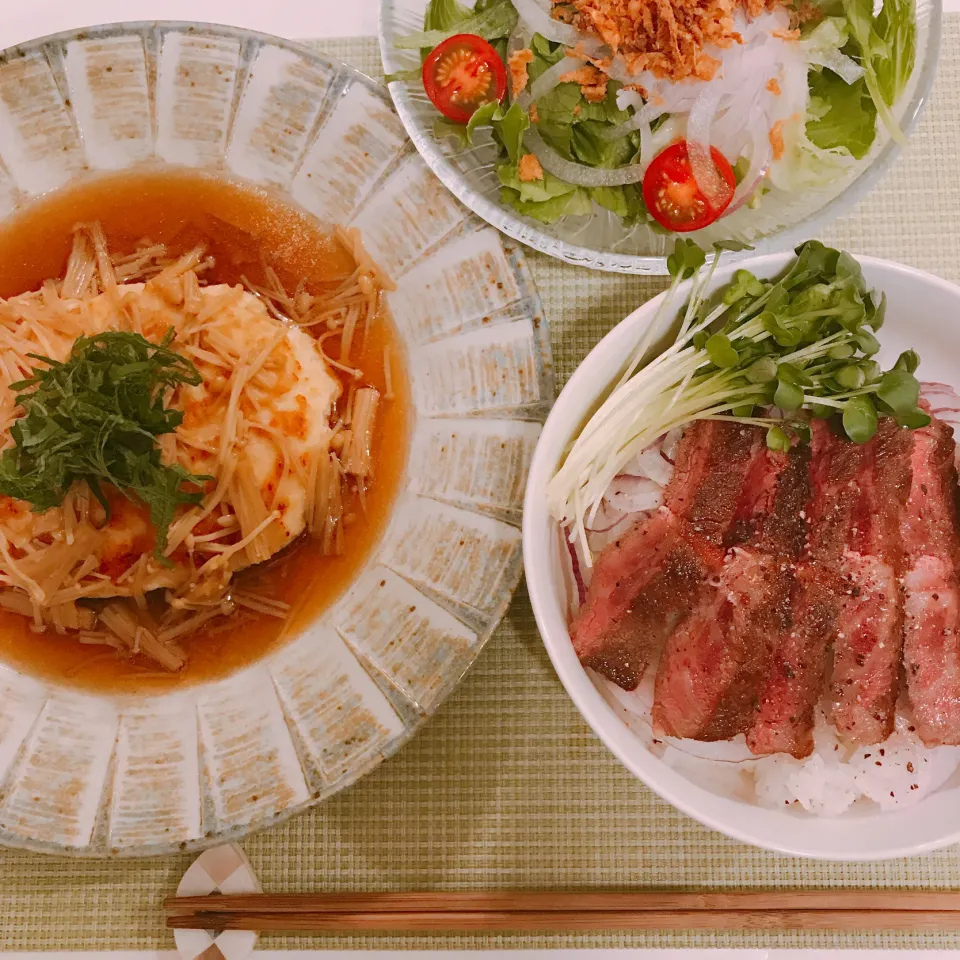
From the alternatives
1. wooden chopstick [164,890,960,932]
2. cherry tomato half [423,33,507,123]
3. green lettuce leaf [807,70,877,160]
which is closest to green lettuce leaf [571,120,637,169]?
cherry tomato half [423,33,507,123]

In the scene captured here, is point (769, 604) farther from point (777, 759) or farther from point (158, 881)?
point (158, 881)

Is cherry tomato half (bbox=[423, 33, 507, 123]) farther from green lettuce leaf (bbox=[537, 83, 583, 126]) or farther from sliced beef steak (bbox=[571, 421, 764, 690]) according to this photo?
sliced beef steak (bbox=[571, 421, 764, 690])

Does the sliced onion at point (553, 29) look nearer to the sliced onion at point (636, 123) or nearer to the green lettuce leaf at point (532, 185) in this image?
the sliced onion at point (636, 123)

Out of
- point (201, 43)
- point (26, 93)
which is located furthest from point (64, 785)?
point (201, 43)

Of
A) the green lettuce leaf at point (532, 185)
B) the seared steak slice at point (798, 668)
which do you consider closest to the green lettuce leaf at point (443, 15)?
the green lettuce leaf at point (532, 185)

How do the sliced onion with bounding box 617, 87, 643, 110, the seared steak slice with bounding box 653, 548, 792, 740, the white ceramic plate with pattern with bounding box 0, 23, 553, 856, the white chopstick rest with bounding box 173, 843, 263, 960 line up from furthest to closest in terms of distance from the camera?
the white chopstick rest with bounding box 173, 843, 263, 960, the sliced onion with bounding box 617, 87, 643, 110, the white ceramic plate with pattern with bounding box 0, 23, 553, 856, the seared steak slice with bounding box 653, 548, 792, 740

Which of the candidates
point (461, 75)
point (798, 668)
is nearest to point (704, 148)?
point (461, 75)

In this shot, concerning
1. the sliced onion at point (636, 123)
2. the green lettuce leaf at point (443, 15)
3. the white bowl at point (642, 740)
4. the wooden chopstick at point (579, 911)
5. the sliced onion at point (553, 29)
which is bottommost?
the wooden chopstick at point (579, 911)
